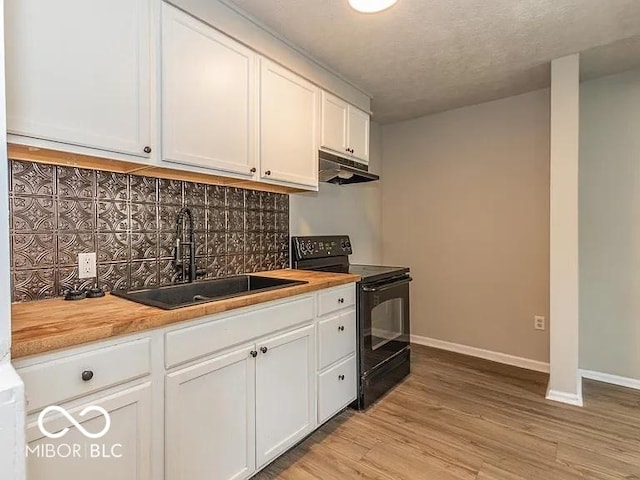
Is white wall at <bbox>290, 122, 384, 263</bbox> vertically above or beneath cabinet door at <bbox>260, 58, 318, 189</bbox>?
beneath

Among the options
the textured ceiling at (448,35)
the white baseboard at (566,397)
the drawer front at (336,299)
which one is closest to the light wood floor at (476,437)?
the white baseboard at (566,397)

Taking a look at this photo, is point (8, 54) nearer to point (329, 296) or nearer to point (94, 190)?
point (94, 190)

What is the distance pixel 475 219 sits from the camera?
11.1 feet

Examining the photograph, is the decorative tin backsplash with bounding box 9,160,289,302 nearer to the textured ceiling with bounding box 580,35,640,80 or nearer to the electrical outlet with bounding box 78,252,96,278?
the electrical outlet with bounding box 78,252,96,278

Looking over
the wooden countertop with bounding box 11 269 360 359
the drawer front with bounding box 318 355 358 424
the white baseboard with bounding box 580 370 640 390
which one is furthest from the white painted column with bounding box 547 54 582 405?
the wooden countertop with bounding box 11 269 360 359

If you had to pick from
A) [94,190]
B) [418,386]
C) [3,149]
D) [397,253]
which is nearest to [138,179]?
[94,190]

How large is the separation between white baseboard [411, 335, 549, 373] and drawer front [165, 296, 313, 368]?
86.2 inches

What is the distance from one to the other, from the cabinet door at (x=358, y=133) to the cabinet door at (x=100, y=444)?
221cm

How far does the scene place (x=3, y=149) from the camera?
709 mm

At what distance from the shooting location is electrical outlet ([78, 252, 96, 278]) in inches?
62.7

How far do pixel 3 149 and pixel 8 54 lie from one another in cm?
71

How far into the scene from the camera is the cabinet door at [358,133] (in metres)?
2.81

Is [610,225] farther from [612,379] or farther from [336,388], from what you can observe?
[336,388]

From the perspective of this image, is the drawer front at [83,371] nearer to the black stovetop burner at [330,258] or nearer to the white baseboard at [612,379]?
the black stovetop burner at [330,258]
